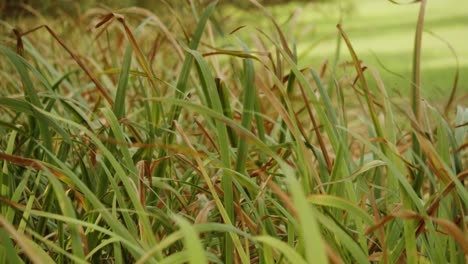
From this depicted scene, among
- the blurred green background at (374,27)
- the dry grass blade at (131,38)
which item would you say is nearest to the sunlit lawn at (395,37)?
the blurred green background at (374,27)

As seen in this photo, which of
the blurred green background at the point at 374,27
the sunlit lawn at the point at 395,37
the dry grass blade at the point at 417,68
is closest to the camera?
the dry grass blade at the point at 417,68

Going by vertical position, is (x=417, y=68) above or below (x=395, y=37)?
above

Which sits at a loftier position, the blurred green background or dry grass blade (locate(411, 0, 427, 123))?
dry grass blade (locate(411, 0, 427, 123))

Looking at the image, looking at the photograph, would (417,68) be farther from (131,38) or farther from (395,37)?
(395,37)

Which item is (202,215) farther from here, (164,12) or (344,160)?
(164,12)

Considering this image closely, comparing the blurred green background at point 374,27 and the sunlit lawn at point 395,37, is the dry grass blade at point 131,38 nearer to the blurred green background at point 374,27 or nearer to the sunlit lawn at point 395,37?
the blurred green background at point 374,27

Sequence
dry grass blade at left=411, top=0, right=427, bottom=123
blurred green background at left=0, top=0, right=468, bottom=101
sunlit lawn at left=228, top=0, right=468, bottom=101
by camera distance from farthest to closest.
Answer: sunlit lawn at left=228, top=0, right=468, bottom=101, blurred green background at left=0, top=0, right=468, bottom=101, dry grass blade at left=411, top=0, right=427, bottom=123

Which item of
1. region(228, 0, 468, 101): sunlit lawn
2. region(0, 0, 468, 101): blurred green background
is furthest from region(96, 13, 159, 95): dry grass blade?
region(228, 0, 468, 101): sunlit lawn

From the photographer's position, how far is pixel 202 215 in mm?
977

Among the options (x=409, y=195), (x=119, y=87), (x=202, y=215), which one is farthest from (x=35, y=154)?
(x=409, y=195)

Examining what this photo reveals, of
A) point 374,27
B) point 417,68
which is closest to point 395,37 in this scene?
point 374,27

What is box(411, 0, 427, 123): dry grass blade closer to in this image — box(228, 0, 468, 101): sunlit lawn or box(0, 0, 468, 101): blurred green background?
box(0, 0, 468, 101): blurred green background

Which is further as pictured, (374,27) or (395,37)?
(374,27)

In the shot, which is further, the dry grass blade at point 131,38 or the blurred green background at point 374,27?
the blurred green background at point 374,27
